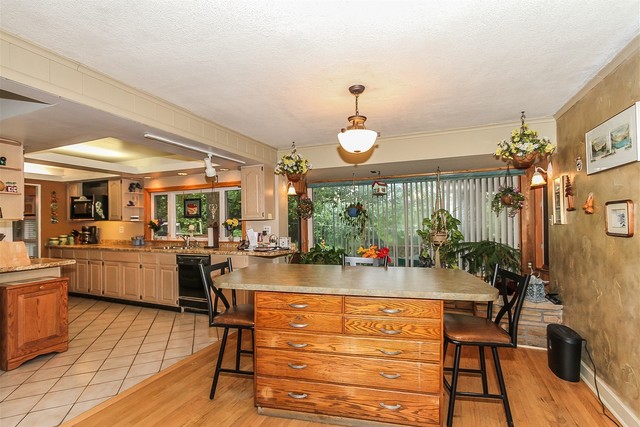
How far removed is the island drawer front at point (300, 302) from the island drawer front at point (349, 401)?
0.48 metres

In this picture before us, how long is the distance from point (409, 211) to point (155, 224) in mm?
4470

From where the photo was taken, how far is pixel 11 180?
3543 millimetres

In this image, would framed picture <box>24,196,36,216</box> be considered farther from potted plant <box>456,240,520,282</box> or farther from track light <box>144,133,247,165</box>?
potted plant <box>456,240,520,282</box>

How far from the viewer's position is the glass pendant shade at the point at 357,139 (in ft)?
8.55

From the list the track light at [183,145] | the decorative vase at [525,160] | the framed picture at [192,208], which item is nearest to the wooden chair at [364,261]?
the decorative vase at [525,160]

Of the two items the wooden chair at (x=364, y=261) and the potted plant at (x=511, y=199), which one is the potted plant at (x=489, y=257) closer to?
the potted plant at (x=511, y=199)

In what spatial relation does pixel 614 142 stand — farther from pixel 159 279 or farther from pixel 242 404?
pixel 159 279

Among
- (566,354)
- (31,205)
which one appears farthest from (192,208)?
(566,354)

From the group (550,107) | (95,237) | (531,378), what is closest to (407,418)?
(531,378)

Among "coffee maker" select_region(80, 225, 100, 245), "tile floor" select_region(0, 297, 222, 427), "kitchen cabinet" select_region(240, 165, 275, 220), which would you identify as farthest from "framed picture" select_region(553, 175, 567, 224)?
"coffee maker" select_region(80, 225, 100, 245)

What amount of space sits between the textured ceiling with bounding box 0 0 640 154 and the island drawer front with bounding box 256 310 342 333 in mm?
1737

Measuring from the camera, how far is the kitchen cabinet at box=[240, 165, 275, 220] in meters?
4.81

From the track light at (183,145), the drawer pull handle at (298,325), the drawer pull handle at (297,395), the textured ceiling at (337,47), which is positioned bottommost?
the drawer pull handle at (297,395)

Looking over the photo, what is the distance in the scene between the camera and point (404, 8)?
5.79 ft
